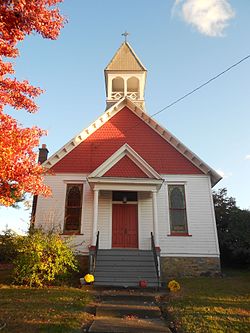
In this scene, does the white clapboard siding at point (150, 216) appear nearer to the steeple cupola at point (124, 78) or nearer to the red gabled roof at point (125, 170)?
the red gabled roof at point (125, 170)

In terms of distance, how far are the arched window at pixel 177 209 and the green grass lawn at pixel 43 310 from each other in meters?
6.10

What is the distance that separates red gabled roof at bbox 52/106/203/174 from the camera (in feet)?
48.8

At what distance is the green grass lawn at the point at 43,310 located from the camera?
234 inches

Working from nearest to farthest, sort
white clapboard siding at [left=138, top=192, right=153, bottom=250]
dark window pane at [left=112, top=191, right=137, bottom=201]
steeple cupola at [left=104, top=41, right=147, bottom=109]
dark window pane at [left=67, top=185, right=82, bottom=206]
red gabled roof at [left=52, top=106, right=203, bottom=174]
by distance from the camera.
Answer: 1. white clapboard siding at [left=138, top=192, right=153, bottom=250]
2. dark window pane at [left=67, top=185, right=82, bottom=206]
3. dark window pane at [left=112, top=191, right=137, bottom=201]
4. red gabled roof at [left=52, top=106, right=203, bottom=174]
5. steeple cupola at [left=104, top=41, right=147, bottom=109]

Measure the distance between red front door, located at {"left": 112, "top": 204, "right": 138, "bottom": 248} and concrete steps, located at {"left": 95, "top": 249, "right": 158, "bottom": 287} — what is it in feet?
3.28

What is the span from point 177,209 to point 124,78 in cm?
968

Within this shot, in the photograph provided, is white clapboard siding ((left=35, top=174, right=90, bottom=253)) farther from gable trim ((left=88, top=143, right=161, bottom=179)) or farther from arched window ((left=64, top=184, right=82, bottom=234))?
gable trim ((left=88, top=143, right=161, bottom=179))

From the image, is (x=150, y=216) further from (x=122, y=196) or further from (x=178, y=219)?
(x=122, y=196)

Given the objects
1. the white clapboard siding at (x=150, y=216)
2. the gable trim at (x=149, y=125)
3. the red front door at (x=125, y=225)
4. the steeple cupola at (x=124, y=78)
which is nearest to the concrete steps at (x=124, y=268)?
the red front door at (x=125, y=225)

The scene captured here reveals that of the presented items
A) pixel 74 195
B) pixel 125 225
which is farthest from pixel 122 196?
pixel 74 195

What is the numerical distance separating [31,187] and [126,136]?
781 cm

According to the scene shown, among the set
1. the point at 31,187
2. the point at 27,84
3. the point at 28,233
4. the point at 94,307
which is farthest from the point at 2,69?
the point at 94,307

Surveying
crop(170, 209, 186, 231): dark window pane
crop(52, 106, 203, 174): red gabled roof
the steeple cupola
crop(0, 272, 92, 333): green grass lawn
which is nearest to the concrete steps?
crop(0, 272, 92, 333): green grass lawn

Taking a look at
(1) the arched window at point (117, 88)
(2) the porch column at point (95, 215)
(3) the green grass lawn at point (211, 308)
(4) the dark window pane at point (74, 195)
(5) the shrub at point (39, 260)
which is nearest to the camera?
(3) the green grass lawn at point (211, 308)
